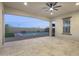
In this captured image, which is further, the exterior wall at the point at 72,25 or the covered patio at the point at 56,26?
the exterior wall at the point at 72,25

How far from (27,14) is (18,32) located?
1.17 meters

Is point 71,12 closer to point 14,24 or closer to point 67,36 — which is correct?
point 67,36

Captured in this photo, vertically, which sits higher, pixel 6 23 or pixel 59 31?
pixel 6 23

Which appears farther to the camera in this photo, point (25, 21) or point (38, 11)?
point (38, 11)

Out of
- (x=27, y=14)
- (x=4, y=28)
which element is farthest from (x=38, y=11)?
(x=4, y=28)

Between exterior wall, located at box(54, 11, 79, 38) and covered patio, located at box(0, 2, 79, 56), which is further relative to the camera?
exterior wall, located at box(54, 11, 79, 38)

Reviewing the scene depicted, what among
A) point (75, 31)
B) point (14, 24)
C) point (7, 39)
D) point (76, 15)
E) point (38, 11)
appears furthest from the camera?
point (76, 15)

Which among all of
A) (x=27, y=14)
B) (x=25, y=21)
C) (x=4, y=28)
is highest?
(x=27, y=14)

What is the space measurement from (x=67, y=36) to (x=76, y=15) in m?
1.41

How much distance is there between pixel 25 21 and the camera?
4.69 metres

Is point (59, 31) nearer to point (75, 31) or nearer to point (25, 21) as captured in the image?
point (75, 31)

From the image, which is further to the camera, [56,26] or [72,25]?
[56,26]

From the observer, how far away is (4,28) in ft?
15.0

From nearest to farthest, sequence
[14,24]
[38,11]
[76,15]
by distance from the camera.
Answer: [14,24], [38,11], [76,15]
